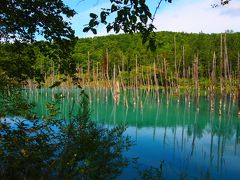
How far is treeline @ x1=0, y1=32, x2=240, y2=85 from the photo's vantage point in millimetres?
5688

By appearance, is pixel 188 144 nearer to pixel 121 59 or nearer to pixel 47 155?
pixel 47 155

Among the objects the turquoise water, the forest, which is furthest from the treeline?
the turquoise water

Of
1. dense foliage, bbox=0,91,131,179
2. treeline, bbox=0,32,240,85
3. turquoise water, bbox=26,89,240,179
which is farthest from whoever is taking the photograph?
turquoise water, bbox=26,89,240,179

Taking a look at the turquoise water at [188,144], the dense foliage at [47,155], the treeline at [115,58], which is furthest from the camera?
the turquoise water at [188,144]

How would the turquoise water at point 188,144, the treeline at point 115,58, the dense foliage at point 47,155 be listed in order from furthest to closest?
the turquoise water at point 188,144, the treeline at point 115,58, the dense foliage at point 47,155

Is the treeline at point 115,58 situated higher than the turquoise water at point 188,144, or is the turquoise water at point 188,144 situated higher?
the treeline at point 115,58

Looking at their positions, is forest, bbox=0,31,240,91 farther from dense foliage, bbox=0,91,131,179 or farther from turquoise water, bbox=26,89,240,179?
turquoise water, bbox=26,89,240,179

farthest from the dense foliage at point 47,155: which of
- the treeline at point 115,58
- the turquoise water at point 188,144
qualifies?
the turquoise water at point 188,144

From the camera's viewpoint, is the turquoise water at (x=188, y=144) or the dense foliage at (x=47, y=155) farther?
the turquoise water at (x=188, y=144)

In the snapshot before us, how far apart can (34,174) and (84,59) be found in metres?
111

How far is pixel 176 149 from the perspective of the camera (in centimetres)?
2127

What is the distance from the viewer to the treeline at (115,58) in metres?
5.69

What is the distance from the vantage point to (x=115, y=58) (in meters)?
91.6

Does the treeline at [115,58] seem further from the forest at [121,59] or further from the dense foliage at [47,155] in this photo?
the dense foliage at [47,155]
